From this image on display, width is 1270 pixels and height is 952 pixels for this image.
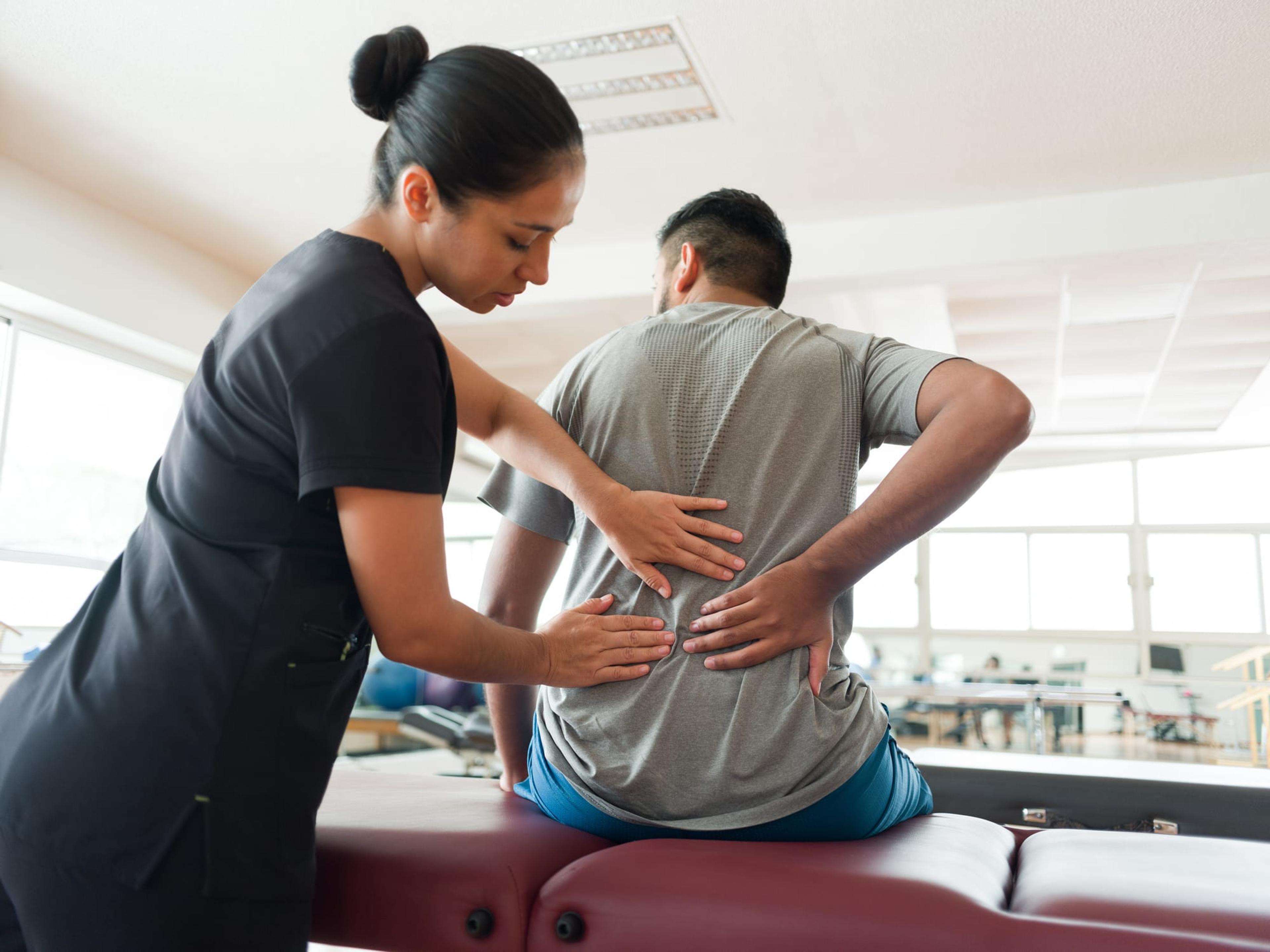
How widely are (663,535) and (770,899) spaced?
0.43 metres

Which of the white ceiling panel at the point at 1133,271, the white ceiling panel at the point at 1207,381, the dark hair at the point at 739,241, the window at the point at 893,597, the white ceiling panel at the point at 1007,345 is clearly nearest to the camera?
the dark hair at the point at 739,241

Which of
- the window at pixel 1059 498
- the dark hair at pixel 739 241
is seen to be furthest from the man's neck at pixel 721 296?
the window at pixel 1059 498

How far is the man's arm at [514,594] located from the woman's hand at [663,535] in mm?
270

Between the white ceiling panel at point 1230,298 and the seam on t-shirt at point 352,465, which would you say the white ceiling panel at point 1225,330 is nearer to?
the white ceiling panel at point 1230,298

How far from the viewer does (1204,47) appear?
3.83 meters

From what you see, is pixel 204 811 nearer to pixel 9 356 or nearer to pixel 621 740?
pixel 621 740

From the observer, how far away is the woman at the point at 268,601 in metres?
0.84

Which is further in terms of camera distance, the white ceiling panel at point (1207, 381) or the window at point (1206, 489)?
the window at point (1206, 489)

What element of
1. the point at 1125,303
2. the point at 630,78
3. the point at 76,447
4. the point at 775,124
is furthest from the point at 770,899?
the point at 1125,303

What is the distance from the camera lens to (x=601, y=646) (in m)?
1.18

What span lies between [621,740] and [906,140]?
160 inches

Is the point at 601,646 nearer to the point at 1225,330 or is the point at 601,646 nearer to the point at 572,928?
the point at 572,928

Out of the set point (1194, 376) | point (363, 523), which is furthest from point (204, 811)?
point (1194, 376)

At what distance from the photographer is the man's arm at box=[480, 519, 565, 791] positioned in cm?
149
